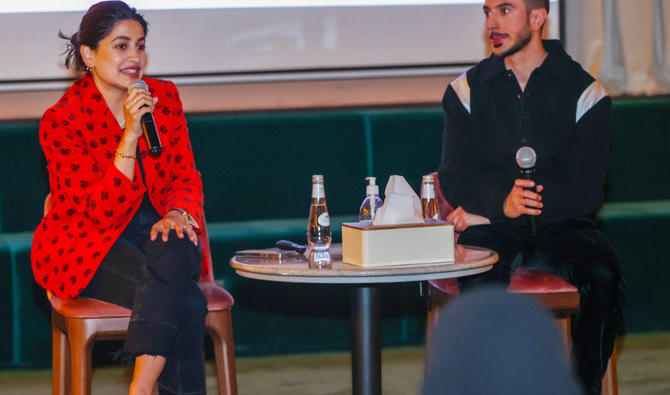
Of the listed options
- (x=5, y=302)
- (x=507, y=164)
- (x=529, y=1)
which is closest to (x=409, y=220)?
(x=507, y=164)

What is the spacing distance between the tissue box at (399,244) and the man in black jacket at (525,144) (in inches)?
16.3

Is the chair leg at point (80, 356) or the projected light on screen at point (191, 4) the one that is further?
the projected light on screen at point (191, 4)

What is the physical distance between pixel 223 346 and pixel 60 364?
0.46 metres

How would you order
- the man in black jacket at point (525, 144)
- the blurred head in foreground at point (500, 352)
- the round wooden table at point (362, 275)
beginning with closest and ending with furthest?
the blurred head in foreground at point (500, 352) < the round wooden table at point (362, 275) < the man in black jacket at point (525, 144)

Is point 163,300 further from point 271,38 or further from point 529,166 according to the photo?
point 271,38

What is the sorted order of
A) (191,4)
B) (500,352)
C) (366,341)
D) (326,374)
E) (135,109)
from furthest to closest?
(191,4) → (326,374) → (135,109) → (366,341) → (500,352)

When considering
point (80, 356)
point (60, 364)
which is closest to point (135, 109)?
point (80, 356)

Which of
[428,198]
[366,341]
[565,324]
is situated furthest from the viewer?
[565,324]

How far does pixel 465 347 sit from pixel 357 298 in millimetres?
1450

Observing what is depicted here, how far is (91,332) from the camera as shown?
208 centimetres

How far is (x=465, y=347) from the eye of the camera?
560 mm

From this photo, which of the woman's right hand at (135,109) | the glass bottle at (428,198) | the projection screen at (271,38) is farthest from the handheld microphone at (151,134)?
the projection screen at (271,38)

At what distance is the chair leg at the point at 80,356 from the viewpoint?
6.70ft

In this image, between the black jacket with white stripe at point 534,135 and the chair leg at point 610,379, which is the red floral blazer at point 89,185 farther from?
the chair leg at point 610,379
